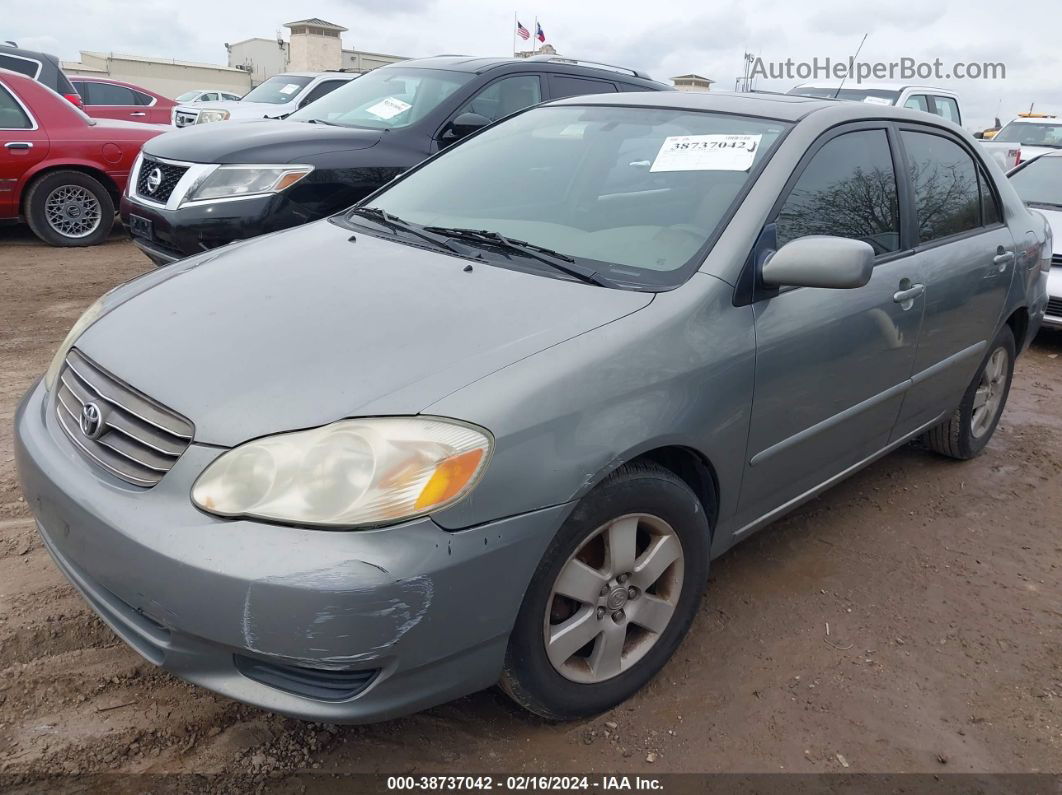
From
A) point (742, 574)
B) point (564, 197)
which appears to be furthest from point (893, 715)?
point (564, 197)

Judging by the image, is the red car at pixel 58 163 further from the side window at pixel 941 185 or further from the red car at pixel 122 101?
the side window at pixel 941 185

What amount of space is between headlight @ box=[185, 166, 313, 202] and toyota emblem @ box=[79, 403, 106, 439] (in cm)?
326

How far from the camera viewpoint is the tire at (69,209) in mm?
7656

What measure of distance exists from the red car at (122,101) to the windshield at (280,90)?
102 inches

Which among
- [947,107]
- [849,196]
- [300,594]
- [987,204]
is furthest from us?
[947,107]

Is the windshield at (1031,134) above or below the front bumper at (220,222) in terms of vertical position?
below

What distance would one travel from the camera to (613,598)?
2.24m

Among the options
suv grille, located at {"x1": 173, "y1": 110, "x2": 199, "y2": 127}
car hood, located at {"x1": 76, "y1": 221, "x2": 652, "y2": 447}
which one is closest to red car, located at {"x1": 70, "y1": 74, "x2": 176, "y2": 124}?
suv grille, located at {"x1": 173, "y1": 110, "x2": 199, "y2": 127}

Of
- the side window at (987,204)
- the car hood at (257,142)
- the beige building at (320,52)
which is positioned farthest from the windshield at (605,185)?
the beige building at (320,52)

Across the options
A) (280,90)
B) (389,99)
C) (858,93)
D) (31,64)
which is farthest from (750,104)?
(280,90)

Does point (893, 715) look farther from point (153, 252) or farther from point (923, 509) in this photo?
point (153, 252)

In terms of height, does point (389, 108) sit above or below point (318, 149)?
above

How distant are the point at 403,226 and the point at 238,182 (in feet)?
8.50

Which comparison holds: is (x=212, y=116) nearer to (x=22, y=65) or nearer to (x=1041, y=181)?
(x=22, y=65)
